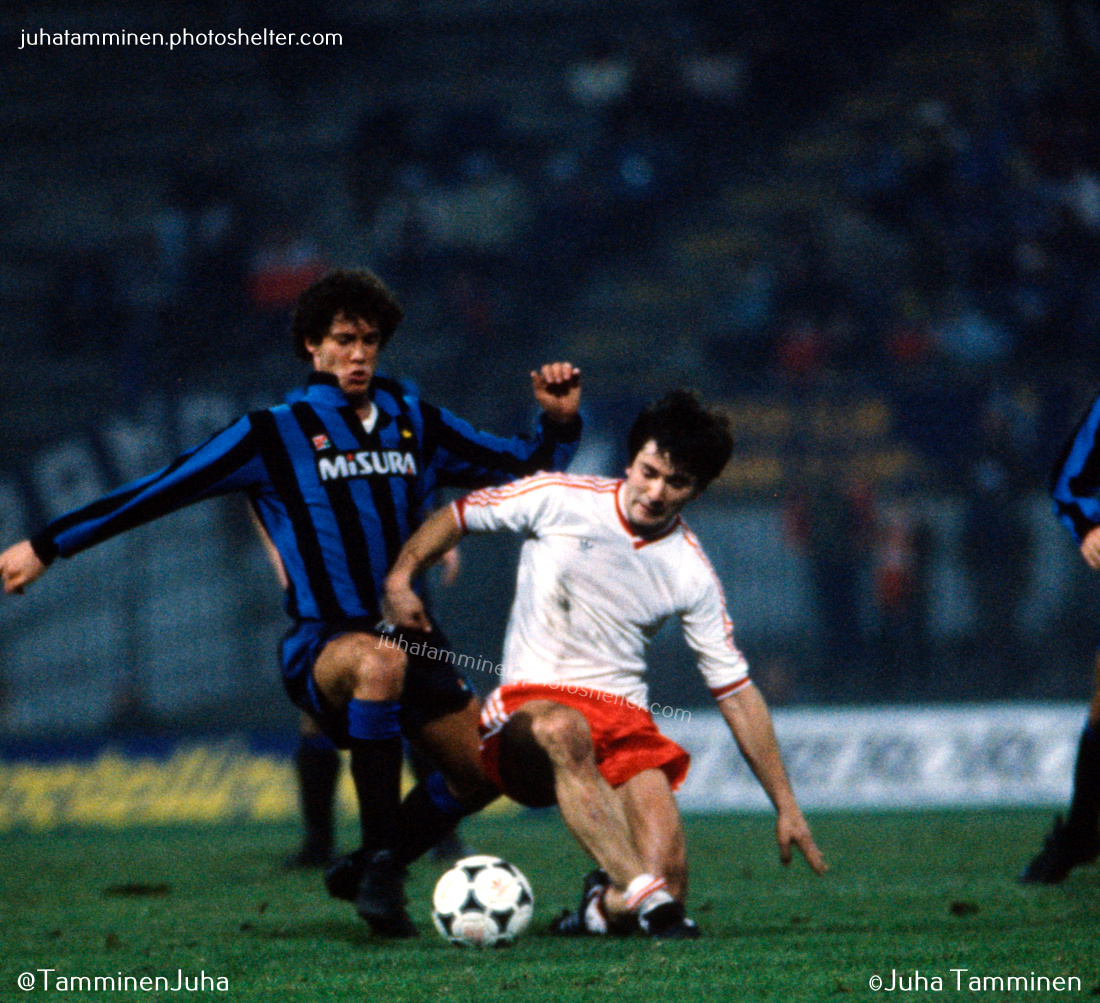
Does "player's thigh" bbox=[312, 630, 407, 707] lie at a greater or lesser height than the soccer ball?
greater

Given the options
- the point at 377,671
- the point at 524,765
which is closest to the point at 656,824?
the point at 524,765

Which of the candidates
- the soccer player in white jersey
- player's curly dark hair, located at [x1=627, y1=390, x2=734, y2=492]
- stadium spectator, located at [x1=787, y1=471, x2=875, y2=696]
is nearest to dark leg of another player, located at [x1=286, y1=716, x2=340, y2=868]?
the soccer player in white jersey

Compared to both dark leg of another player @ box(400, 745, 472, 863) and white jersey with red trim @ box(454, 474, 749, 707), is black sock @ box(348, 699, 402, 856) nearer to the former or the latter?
dark leg of another player @ box(400, 745, 472, 863)

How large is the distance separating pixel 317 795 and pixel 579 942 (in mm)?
2657

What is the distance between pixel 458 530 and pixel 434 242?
9550 mm

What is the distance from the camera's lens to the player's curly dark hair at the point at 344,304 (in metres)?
4.66

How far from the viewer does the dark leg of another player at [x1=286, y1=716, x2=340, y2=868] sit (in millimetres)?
6770

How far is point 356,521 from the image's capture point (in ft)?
15.1

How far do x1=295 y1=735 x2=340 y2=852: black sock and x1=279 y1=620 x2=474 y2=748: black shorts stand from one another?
2.12 meters

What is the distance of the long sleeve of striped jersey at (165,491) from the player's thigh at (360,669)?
1.81ft

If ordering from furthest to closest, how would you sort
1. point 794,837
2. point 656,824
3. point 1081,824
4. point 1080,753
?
point 1080,753, point 1081,824, point 656,824, point 794,837

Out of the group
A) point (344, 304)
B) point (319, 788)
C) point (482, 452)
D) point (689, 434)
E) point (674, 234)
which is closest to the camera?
point (689, 434)

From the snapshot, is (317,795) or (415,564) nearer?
(415,564)

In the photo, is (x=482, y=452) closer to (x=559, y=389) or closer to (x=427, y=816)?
(x=559, y=389)
